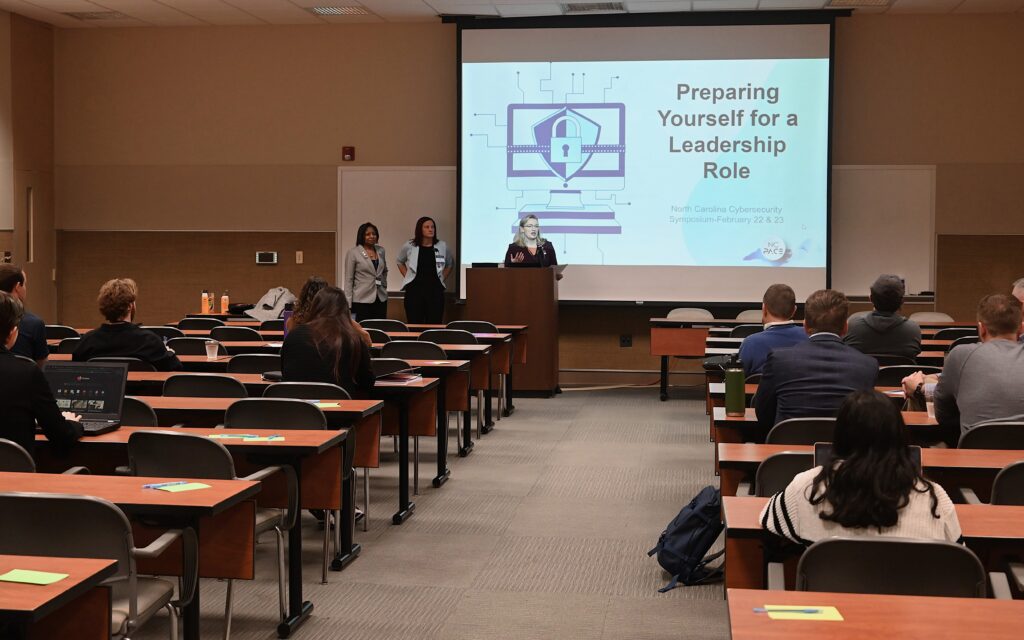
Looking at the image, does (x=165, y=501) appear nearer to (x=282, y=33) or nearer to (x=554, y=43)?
(x=554, y=43)

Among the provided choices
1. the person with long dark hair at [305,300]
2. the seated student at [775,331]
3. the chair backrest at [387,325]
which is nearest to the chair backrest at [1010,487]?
the seated student at [775,331]

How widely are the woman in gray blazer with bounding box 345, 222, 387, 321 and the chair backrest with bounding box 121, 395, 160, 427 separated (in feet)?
20.9

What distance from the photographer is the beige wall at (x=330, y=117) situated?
11.0 metres

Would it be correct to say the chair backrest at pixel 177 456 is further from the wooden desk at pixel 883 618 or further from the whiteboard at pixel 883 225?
the whiteboard at pixel 883 225

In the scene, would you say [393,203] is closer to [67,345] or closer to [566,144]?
[566,144]

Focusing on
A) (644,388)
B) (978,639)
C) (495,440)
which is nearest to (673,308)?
(644,388)

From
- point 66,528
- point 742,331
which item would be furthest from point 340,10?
point 66,528

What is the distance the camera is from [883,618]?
2037 millimetres

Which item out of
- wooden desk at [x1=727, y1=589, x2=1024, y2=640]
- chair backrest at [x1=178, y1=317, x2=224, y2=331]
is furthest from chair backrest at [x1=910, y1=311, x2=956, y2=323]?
wooden desk at [x1=727, y1=589, x2=1024, y2=640]

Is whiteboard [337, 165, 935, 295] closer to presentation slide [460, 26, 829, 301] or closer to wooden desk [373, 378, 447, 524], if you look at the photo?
presentation slide [460, 26, 829, 301]

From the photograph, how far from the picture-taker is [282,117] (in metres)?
12.1

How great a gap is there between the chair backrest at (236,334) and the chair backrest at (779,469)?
5286 mm

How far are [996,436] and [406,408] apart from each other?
2.83m

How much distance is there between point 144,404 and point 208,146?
8.39 metres
